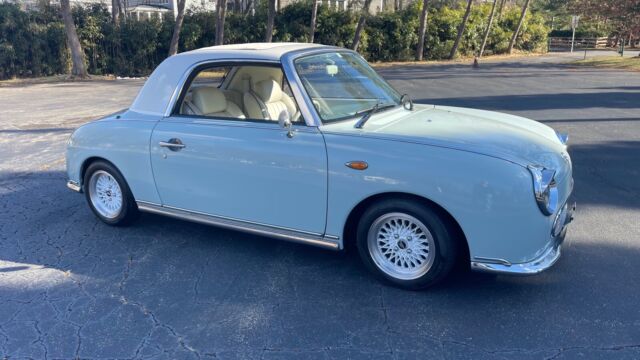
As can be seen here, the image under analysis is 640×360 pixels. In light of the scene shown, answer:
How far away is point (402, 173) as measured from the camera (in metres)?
3.56

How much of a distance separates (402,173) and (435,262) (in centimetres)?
68

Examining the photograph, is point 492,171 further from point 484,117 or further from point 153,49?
point 153,49

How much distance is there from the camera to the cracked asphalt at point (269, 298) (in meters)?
3.24

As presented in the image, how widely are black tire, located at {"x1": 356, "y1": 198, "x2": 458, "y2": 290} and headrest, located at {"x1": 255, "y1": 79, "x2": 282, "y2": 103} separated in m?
1.68

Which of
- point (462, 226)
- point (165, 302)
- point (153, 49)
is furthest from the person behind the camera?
point (153, 49)

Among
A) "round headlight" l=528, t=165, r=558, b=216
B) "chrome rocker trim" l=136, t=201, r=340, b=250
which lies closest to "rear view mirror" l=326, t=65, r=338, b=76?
"chrome rocker trim" l=136, t=201, r=340, b=250

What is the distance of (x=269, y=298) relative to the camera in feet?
12.6

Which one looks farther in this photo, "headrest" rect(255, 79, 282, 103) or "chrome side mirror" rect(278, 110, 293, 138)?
"headrest" rect(255, 79, 282, 103)

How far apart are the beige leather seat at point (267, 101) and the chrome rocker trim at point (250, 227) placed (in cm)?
105

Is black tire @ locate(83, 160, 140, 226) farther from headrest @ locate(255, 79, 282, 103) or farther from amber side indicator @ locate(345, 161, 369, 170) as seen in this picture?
amber side indicator @ locate(345, 161, 369, 170)

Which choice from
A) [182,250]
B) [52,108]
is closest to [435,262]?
[182,250]

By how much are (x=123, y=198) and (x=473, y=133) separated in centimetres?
334

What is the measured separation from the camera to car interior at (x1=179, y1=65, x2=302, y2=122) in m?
4.66

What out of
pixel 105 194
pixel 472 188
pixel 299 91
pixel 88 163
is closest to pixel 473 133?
pixel 472 188
